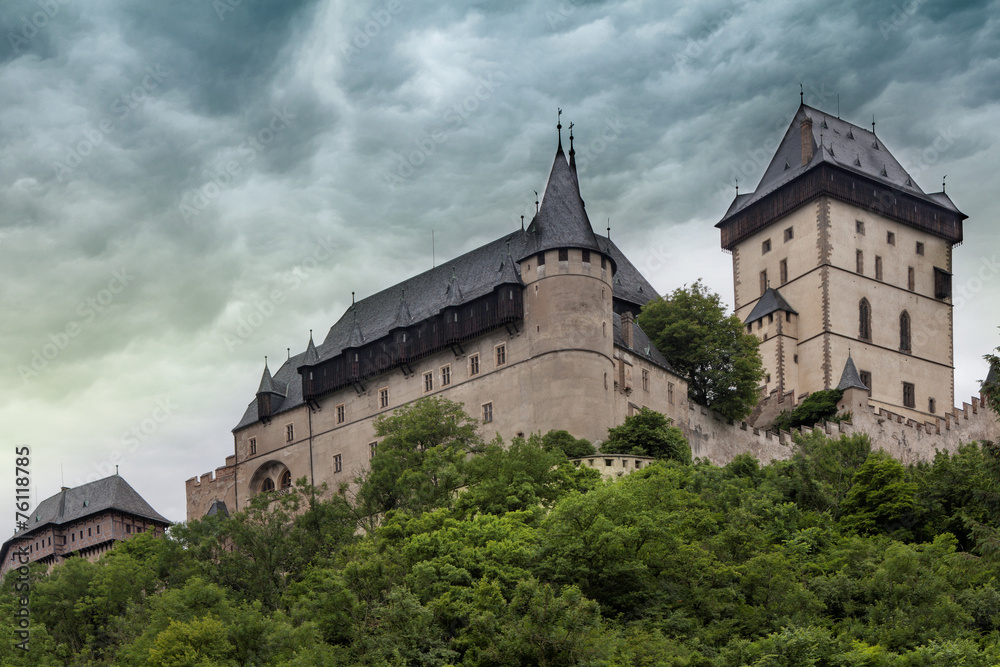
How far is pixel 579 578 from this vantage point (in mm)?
46500

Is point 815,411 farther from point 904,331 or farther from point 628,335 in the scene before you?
point 904,331

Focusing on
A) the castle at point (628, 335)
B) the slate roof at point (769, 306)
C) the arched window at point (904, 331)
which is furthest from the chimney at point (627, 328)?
the arched window at point (904, 331)

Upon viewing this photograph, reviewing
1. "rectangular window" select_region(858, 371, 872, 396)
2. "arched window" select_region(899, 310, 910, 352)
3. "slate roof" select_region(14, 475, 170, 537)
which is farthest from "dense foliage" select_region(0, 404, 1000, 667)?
"slate roof" select_region(14, 475, 170, 537)

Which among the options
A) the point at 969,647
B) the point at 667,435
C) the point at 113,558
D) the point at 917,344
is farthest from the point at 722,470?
the point at 917,344

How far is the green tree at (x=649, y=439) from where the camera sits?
5812 centimetres

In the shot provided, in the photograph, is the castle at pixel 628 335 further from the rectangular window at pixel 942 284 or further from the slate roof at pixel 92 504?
the slate roof at pixel 92 504

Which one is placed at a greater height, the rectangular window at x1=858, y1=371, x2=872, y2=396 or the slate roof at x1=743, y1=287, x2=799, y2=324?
the slate roof at x1=743, y1=287, x2=799, y2=324

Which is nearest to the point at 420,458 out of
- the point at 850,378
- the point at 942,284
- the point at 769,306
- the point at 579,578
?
the point at 579,578

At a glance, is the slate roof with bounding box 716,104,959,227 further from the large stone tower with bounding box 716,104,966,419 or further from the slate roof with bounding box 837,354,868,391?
the slate roof with bounding box 837,354,868,391

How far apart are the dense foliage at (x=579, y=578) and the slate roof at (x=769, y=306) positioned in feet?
74.1

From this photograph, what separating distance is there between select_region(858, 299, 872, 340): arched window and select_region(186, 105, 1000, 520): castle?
7 centimetres

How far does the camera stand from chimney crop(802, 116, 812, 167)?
82.5 meters

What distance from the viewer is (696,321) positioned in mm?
70000

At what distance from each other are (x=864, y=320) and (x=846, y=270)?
2.53m
